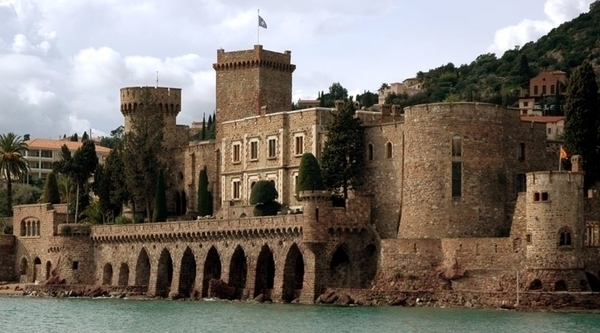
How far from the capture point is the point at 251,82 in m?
109

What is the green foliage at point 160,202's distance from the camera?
10838 cm

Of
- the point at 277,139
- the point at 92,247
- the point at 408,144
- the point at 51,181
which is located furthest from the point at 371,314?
the point at 51,181

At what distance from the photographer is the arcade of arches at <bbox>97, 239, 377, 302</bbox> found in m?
86.7

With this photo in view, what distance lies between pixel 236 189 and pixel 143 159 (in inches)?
394

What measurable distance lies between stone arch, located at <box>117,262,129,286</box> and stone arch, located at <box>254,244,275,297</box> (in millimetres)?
16141

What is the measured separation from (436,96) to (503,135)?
9205 cm

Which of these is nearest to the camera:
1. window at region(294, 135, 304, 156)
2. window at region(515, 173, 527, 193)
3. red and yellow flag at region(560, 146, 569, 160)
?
red and yellow flag at region(560, 146, 569, 160)

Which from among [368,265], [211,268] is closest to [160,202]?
[211,268]

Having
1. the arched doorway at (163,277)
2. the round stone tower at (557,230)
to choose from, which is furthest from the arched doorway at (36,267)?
the round stone tower at (557,230)

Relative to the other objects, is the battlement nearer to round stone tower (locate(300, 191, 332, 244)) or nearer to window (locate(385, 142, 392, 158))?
window (locate(385, 142, 392, 158))

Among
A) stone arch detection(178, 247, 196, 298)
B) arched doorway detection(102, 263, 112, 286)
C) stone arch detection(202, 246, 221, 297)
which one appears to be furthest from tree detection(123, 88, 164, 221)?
stone arch detection(202, 246, 221, 297)

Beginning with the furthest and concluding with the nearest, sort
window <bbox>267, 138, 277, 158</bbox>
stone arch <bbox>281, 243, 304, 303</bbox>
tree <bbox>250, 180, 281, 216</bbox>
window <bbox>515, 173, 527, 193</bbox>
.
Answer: window <bbox>267, 138, 277, 158</bbox>
tree <bbox>250, 180, 281, 216</bbox>
stone arch <bbox>281, 243, 304, 303</bbox>
window <bbox>515, 173, 527, 193</bbox>

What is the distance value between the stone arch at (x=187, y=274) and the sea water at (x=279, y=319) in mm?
7855

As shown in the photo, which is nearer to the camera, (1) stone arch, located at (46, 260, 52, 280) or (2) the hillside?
(1) stone arch, located at (46, 260, 52, 280)
